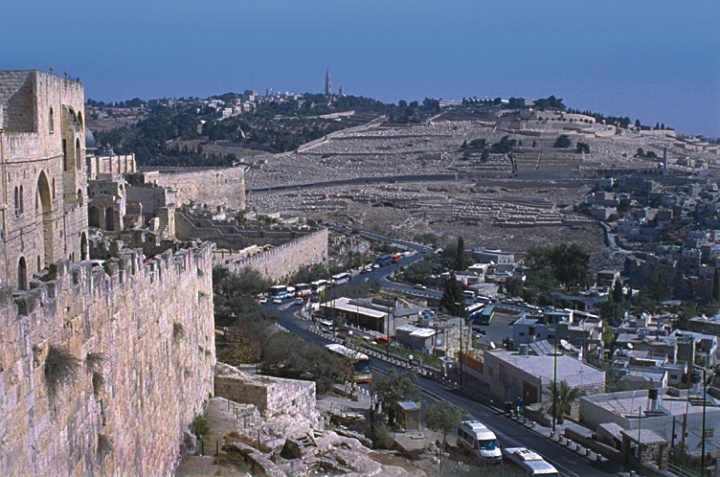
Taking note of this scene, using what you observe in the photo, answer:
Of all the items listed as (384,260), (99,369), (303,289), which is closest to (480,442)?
(99,369)

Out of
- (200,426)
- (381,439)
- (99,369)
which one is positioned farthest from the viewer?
(381,439)

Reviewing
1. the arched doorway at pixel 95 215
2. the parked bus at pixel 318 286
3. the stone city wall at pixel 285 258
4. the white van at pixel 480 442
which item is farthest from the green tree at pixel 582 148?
the white van at pixel 480 442

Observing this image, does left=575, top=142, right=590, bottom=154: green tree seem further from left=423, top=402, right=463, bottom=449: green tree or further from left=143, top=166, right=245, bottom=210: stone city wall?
left=423, top=402, right=463, bottom=449: green tree

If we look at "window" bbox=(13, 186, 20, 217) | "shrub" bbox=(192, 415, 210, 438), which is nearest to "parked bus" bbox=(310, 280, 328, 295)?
"window" bbox=(13, 186, 20, 217)

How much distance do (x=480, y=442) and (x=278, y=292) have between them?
486 inches

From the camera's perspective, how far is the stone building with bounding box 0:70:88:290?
995cm

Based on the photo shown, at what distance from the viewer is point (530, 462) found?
11.1 meters

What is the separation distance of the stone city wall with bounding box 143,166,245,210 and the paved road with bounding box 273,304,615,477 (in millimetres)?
17115

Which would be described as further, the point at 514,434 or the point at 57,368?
the point at 514,434

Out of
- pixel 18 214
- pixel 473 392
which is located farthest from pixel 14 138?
Answer: pixel 473 392

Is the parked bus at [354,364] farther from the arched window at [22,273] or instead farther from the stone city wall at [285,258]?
the stone city wall at [285,258]

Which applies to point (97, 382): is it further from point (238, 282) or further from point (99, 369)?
point (238, 282)

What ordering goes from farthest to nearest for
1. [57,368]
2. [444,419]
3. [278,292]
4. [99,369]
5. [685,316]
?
[685,316], [278,292], [444,419], [99,369], [57,368]

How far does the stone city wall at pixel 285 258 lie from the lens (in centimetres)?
2402
